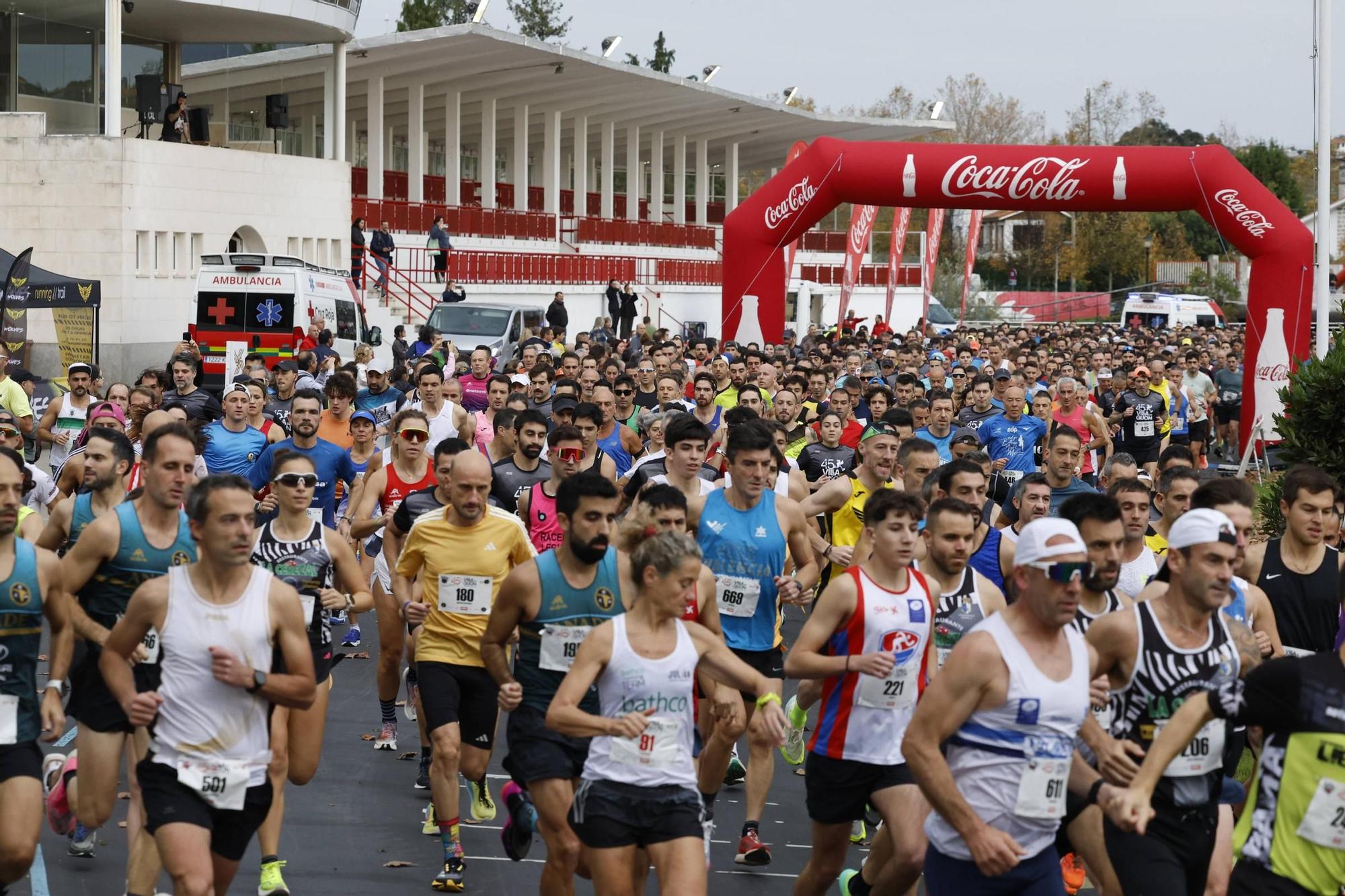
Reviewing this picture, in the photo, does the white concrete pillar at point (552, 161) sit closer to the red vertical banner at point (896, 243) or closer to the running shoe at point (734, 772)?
the red vertical banner at point (896, 243)

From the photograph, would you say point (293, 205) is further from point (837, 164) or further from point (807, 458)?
point (807, 458)

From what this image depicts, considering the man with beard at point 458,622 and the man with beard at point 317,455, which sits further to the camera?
the man with beard at point 317,455

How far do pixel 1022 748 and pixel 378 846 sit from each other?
13.6 feet

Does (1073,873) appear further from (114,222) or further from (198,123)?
(198,123)

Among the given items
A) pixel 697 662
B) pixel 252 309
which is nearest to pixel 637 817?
pixel 697 662

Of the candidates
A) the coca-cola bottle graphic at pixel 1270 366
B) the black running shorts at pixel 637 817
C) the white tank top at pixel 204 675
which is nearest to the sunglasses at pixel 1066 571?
the black running shorts at pixel 637 817

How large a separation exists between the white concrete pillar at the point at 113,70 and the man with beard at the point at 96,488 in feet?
74.4

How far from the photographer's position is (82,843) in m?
8.08

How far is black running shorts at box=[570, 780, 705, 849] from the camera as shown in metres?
5.88

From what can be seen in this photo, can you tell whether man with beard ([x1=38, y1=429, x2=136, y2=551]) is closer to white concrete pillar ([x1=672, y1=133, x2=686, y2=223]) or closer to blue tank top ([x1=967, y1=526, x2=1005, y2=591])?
blue tank top ([x1=967, y1=526, x2=1005, y2=591])

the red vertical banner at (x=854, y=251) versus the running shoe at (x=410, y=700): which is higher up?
the red vertical banner at (x=854, y=251)

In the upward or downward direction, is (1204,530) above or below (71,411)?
above

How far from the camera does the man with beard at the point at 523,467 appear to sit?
9922 millimetres

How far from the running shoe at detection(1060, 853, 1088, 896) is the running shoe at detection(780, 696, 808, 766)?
1.29 meters
